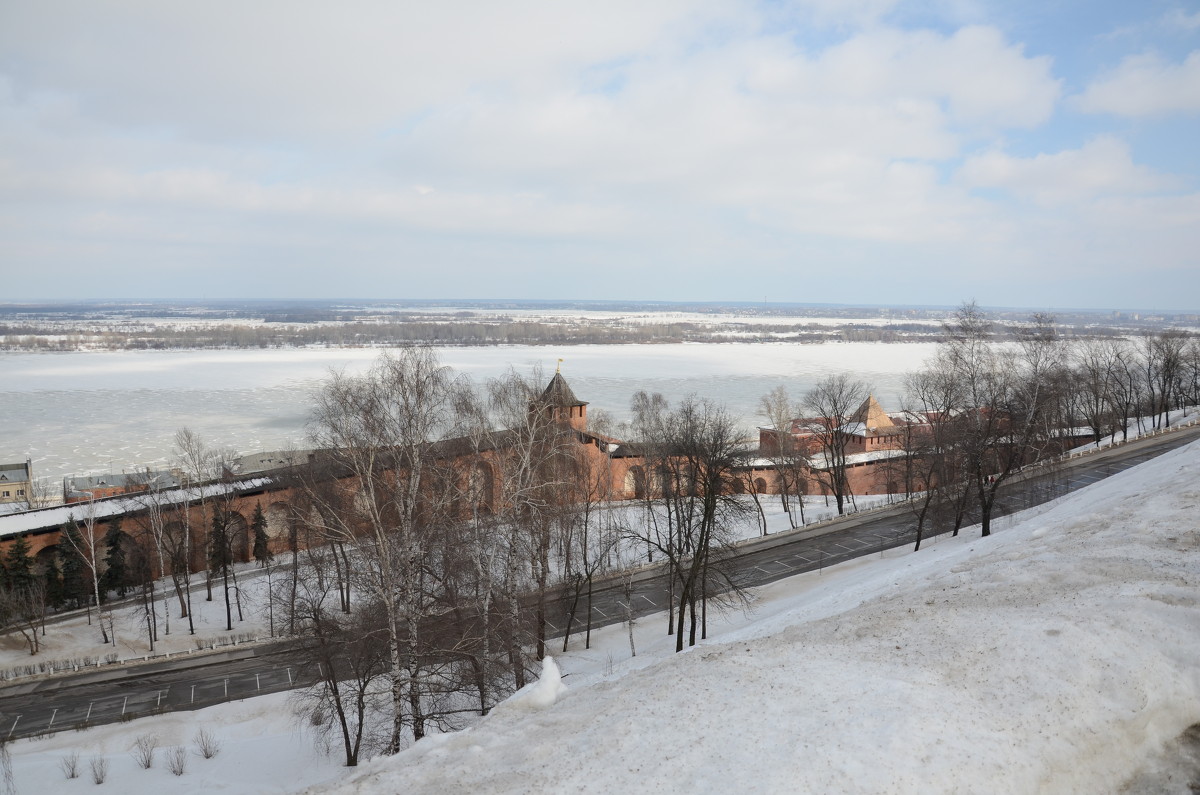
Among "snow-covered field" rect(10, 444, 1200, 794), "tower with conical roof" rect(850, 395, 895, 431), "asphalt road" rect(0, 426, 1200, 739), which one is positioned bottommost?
"asphalt road" rect(0, 426, 1200, 739)

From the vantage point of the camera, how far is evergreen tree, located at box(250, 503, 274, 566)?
27.4 metres

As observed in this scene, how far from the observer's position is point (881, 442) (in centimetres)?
4241

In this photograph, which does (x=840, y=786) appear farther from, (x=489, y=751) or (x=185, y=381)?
(x=185, y=381)

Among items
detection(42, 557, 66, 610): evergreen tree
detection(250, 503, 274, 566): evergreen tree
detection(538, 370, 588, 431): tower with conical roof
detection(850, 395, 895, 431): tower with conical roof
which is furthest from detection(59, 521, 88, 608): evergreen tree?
detection(850, 395, 895, 431): tower with conical roof

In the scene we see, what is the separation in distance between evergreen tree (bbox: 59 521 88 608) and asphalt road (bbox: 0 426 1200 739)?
6.37m

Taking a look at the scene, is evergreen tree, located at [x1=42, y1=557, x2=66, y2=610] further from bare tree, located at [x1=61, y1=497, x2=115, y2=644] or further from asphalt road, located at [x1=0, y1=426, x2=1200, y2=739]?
asphalt road, located at [x1=0, y1=426, x2=1200, y2=739]

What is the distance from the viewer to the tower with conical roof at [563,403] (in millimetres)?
25056

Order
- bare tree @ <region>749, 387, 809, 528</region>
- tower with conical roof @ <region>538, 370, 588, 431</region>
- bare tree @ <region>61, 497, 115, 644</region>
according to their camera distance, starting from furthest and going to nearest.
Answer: bare tree @ <region>749, 387, 809, 528</region>, tower with conical roof @ <region>538, 370, 588, 431</region>, bare tree @ <region>61, 497, 115, 644</region>

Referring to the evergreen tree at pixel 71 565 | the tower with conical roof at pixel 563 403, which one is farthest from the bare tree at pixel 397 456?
the evergreen tree at pixel 71 565

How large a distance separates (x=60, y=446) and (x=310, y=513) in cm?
3339

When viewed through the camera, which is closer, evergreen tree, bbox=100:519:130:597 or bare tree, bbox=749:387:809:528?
evergreen tree, bbox=100:519:130:597

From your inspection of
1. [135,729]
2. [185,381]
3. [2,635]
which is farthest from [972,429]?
[185,381]

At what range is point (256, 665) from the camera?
18703 mm

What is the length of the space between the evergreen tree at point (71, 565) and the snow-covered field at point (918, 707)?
70.3ft
